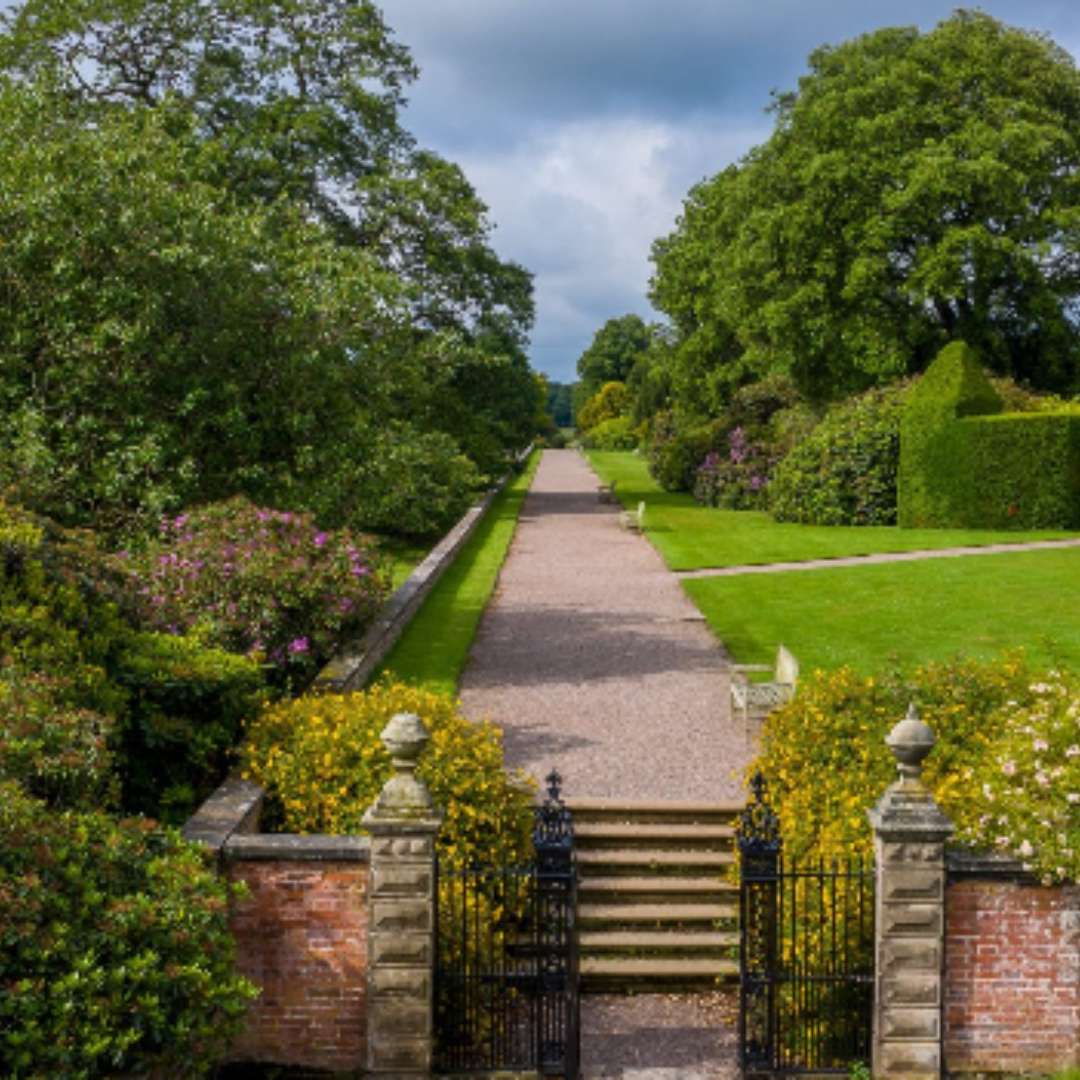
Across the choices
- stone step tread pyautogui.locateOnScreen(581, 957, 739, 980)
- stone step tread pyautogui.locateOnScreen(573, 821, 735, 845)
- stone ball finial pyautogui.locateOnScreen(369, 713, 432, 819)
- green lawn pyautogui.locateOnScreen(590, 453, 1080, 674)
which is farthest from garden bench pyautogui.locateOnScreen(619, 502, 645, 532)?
stone ball finial pyautogui.locateOnScreen(369, 713, 432, 819)

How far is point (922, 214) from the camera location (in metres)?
32.9

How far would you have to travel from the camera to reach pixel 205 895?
679cm

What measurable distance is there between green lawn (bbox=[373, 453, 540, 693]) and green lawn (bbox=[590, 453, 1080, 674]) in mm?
3760

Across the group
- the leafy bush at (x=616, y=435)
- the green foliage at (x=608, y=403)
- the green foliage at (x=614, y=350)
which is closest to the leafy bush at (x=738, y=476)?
the leafy bush at (x=616, y=435)

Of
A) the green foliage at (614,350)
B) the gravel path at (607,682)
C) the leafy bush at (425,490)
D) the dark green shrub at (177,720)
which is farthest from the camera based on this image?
the green foliage at (614,350)

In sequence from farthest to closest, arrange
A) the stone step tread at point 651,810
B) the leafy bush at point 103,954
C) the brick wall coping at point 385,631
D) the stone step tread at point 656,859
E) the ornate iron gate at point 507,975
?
the brick wall coping at point 385,631, the stone step tread at point 651,810, the stone step tread at point 656,859, the ornate iron gate at point 507,975, the leafy bush at point 103,954

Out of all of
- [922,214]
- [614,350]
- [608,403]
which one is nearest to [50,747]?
[922,214]

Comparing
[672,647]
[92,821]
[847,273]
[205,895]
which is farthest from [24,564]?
[847,273]

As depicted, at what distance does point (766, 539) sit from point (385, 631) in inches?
593

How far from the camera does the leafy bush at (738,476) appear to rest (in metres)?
37.6

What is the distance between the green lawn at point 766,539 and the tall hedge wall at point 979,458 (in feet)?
2.46

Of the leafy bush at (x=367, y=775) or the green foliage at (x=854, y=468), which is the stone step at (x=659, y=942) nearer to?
the leafy bush at (x=367, y=775)

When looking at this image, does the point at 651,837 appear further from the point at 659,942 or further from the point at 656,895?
the point at 659,942

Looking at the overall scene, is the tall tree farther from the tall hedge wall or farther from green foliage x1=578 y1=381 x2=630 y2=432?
green foliage x1=578 y1=381 x2=630 y2=432
